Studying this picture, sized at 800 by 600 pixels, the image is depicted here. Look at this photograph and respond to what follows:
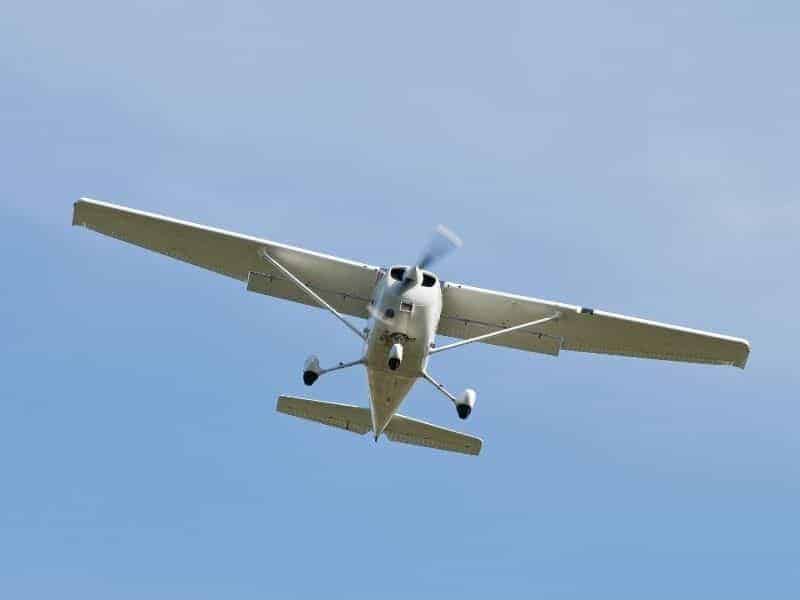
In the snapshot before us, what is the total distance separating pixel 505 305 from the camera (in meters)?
26.8

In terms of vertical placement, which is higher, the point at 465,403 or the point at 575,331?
the point at 575,331

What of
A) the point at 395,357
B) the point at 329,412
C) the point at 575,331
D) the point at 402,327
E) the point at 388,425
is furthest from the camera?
the point at 388,425

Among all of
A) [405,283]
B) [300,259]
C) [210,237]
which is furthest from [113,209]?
[405,283]

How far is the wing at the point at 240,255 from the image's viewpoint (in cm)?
2656

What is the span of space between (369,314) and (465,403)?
2.23m

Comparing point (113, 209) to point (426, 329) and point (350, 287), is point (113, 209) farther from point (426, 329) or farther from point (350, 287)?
point (426, 329)

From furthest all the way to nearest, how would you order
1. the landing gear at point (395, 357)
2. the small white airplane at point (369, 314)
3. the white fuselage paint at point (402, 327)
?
the small white airplane at point (369, 314), the white fuselage paint at point (402, 327), the landing gear at point (395, 357)

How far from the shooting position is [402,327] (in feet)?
80.0

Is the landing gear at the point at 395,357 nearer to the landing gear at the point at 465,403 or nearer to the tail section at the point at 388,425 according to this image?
the landing gear at the point at 465,403

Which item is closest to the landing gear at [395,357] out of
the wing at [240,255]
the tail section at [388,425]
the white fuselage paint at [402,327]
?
the white fuselage paint at [402,327]

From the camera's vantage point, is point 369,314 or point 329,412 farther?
point 329,412

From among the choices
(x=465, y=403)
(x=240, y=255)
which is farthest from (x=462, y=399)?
(x=240, y=255)

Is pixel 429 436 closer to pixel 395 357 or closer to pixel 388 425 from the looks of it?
pixel 388 425

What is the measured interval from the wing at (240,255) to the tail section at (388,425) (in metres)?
1.90
